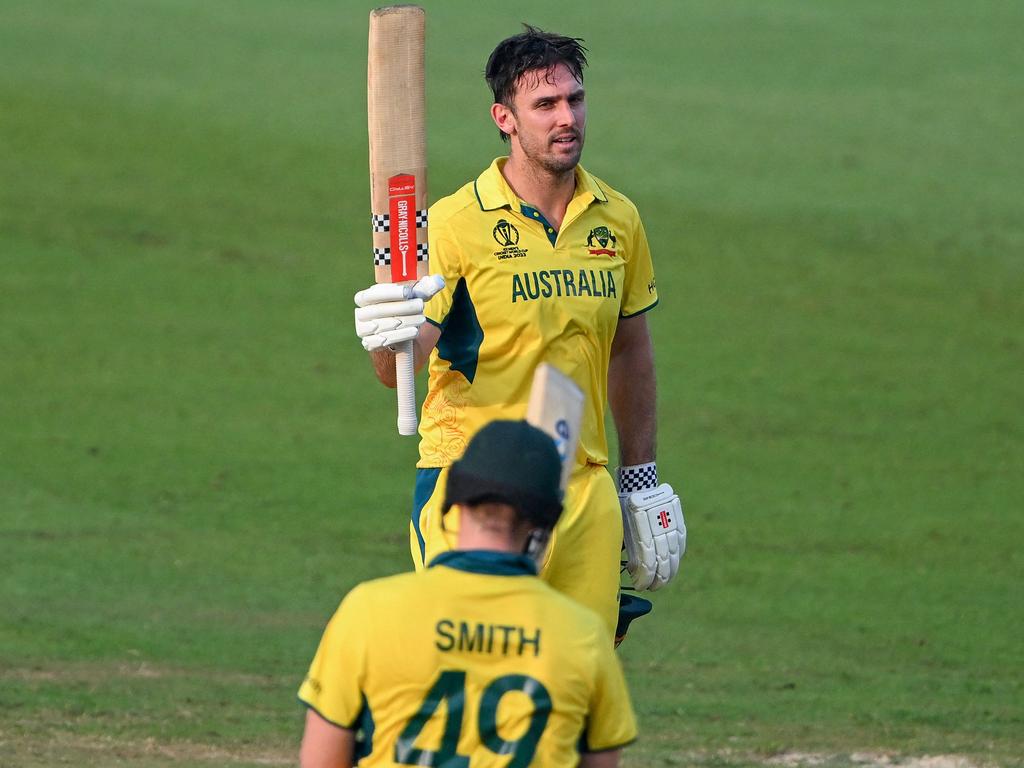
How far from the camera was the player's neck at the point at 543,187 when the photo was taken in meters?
5.58

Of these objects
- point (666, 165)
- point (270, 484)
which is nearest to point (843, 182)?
point (666, 165)

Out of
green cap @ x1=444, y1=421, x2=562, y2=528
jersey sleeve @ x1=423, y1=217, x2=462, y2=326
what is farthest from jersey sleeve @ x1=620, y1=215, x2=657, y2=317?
green cap @ x1=444, y1=421, x2=562, y2=528

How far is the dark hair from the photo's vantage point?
5.55m

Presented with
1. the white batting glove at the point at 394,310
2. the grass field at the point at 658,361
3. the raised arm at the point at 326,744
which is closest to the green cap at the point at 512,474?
the raised arm at the point at 326,744

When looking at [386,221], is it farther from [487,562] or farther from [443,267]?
[487,562]

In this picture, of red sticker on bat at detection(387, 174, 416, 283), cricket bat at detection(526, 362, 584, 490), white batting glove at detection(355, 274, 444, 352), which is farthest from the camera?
red sticker on bat at detection(387, 174, 416, 283)

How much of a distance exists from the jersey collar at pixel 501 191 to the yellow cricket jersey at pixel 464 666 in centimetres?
214

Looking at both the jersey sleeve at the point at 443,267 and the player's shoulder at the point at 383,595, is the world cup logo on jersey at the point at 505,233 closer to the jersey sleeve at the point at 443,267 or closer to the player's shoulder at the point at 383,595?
the jersey sleeve at the point at 443,267

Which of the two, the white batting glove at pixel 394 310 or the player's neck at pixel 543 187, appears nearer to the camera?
the white batting glove at pixel 394 310

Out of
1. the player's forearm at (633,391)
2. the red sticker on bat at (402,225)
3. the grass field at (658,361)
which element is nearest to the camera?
the red sticker on bat at (402,225)

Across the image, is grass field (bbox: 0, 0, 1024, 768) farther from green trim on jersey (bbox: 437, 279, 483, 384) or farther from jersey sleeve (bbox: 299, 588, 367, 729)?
jersey sleeve (bbox: 299, 588, 367, 729)

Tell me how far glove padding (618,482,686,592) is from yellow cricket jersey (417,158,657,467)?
1.23ft

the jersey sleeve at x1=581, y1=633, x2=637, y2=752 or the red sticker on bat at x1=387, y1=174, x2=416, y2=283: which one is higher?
the red sticker on bat at x1=387, y1=174, x2=416, y2=283

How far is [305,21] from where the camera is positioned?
78.0 ft
